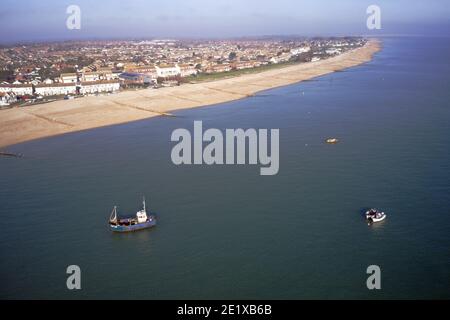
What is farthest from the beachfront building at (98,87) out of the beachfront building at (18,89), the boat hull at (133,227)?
the boat hull at (133,227)

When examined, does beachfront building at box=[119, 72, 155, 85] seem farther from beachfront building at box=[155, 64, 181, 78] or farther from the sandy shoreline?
the sandy shoreline

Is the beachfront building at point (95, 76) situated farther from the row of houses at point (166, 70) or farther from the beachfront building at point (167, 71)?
the beachfront building at point (167, 71)

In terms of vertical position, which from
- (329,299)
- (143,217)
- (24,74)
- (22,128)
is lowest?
(329,299)

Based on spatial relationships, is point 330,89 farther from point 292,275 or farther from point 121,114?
point 292,275

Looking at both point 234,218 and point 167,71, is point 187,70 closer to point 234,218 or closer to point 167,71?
point 167,71

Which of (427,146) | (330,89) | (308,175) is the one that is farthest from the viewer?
(330,89)

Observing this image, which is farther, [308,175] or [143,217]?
[308,175]

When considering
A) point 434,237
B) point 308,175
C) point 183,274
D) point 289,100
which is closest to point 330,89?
point 289,100
